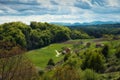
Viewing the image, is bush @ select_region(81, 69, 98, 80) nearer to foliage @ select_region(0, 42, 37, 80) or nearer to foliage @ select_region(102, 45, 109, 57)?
foliage @ select_region(0, 42, 37, 80)

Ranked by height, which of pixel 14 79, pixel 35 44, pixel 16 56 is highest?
pixel 16 56

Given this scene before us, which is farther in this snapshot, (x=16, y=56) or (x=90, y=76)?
(x=90, y=76)

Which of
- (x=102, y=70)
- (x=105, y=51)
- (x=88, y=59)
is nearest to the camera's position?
(x=102, y=70)

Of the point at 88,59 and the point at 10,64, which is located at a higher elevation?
the point at 10,64

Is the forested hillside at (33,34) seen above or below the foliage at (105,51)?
below

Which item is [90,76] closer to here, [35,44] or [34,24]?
[35,44]

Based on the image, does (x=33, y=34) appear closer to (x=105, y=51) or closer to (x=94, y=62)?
(x=105, y=51)

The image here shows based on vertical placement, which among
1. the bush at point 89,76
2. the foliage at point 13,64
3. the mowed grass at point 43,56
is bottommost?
the mowed grass at point 43,56

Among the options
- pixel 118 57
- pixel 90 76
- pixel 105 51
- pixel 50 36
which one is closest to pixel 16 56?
pixel 90 76

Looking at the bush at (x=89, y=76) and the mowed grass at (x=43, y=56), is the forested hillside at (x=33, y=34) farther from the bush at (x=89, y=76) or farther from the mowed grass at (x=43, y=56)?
the bush at (x=89, y=76)

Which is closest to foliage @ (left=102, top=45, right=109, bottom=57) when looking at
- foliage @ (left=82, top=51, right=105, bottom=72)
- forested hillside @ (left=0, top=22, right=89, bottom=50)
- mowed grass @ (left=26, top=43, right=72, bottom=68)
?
foliage @ (left=82, top=51, right=105, bottom=72)

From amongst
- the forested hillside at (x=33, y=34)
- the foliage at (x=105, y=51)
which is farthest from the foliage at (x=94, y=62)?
the forested hillside at (x=33, y=34)
